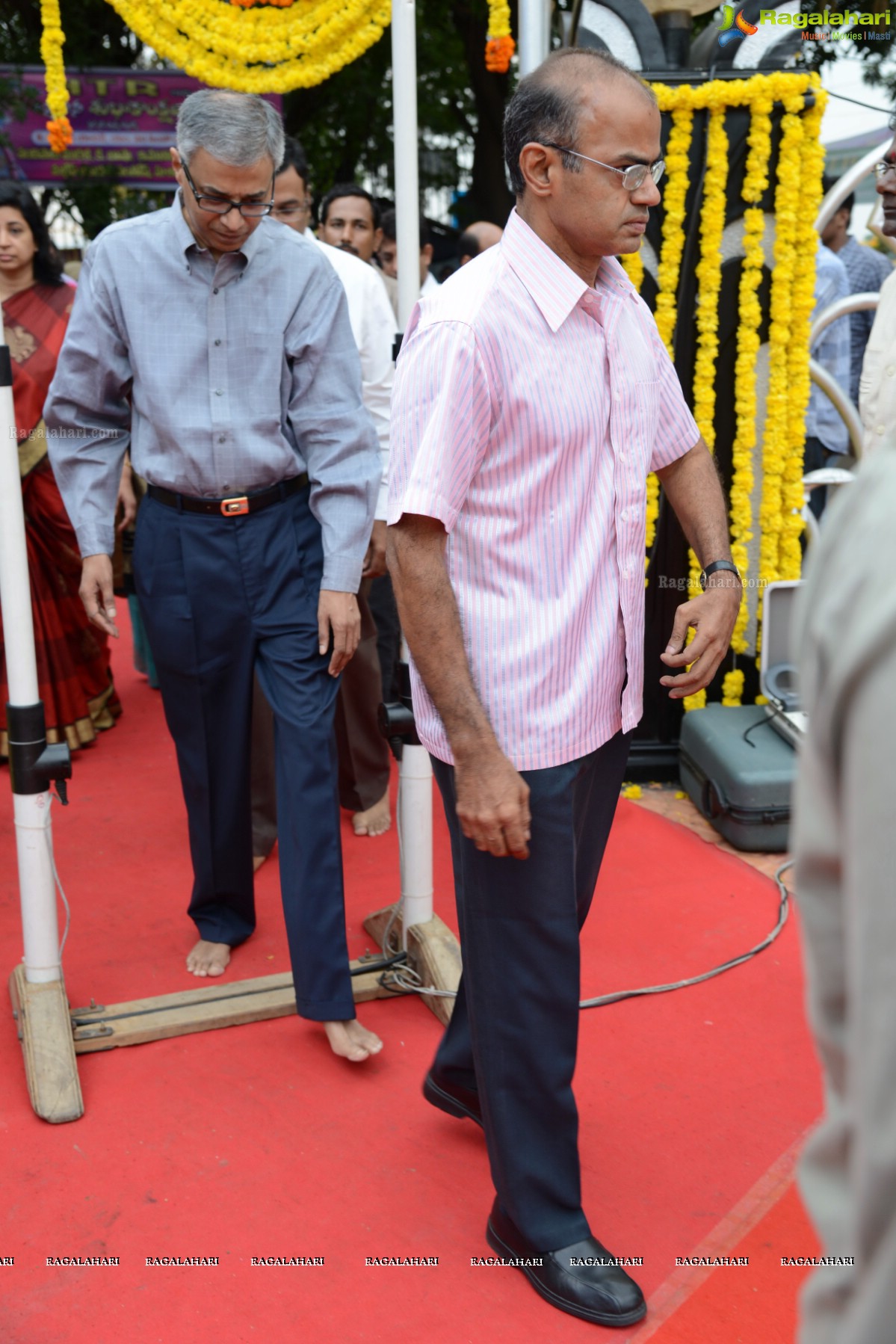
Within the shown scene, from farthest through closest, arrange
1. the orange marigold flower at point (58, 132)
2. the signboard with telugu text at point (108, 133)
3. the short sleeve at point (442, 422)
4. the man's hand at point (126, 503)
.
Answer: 1. the signboard with telugu text at point (108, 133)
2. the man's hand at point (126, 503)
3. the orange marigold flower at point (58, 132)
4. the short sleeve at point (442, 422)

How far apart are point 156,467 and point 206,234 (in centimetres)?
49

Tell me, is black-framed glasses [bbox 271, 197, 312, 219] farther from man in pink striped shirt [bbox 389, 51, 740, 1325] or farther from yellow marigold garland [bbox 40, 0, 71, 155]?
man in pink striped shirt [bbox 389, 51, 740, 1325]

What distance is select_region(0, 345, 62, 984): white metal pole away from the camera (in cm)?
258

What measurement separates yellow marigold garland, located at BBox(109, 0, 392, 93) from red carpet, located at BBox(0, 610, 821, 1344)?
83.5 inches

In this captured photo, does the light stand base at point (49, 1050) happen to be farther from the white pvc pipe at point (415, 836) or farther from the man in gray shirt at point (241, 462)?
the white pvc pipe at point (415, 836)

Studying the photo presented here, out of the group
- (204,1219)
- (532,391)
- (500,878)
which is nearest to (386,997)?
(204,1219)

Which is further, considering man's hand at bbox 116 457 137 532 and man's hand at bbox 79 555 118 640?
man's hand at bbox 116 457 137 532

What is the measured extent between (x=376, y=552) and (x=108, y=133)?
9.11 meters

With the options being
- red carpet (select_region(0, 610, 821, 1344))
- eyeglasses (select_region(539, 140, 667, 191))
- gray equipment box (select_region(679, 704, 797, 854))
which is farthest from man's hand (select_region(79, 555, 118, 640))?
gray equipment box (select_region(679, 704, 797, 854))

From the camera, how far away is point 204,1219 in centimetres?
224

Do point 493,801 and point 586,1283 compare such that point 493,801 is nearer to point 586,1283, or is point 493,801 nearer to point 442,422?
point 442,422

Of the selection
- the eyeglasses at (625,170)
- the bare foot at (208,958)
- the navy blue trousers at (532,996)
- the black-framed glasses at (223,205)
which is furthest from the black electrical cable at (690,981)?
the black-framed glasses at (223,205)

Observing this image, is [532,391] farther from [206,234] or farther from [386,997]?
[386,997]

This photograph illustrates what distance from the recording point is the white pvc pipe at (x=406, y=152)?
270 cm
